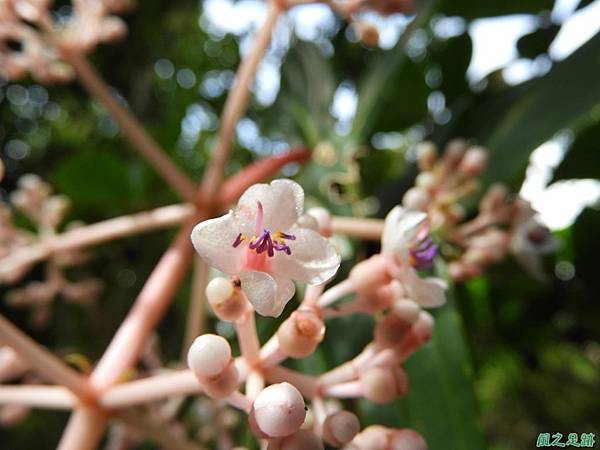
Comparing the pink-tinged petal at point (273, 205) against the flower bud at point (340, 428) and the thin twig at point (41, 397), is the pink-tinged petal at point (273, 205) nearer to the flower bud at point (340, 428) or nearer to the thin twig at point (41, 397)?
the flower bud at point (340, 428)

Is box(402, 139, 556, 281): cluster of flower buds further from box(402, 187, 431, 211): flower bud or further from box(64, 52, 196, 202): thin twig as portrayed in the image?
box(64, 52, 196, 202): thin twig

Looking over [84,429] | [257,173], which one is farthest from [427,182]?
[84,429]

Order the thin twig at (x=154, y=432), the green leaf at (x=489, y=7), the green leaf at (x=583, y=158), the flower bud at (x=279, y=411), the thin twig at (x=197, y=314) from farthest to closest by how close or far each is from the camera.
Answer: the green leaf at (x=489, y=7) < the green leaf at (x=583, y=158) < the thin twig at (x=197, y=314) < the thin twig at (x=154, y=432) < the flower bud at (x=279, y=411)

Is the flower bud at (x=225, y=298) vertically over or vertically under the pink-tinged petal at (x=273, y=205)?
under

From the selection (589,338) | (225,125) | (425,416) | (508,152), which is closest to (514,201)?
(508,152)

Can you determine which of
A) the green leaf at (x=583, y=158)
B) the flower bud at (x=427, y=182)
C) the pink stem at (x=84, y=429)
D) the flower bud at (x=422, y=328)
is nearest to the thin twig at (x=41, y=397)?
the pink stem at (x=84, y=429)

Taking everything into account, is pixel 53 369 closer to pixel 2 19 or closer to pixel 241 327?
pixel 241 327

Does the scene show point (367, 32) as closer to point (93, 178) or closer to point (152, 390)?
point (152, 390)
